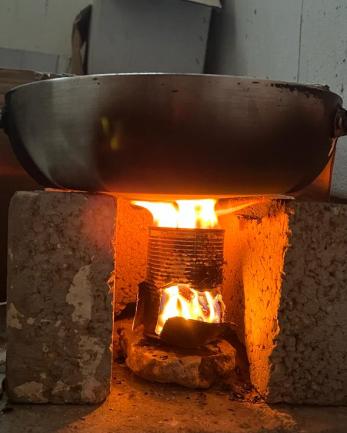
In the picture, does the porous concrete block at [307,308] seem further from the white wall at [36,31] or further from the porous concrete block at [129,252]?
the white wall at [36,31]

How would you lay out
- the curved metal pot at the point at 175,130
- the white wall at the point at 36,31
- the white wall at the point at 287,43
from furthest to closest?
the white wall at the point at 36,31 < the white wall at the point at 287,43 < the curved metal pot at the point at 175,130

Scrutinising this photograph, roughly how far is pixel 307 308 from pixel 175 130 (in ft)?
1.32

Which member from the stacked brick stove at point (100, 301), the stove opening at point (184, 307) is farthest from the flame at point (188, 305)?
the stacked brick stove at point (100, 301)

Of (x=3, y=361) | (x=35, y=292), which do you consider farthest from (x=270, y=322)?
(x=3, y=361)

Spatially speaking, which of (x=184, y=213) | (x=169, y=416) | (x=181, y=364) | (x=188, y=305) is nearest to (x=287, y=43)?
(x=184, y=213)

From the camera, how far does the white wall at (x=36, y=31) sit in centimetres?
195

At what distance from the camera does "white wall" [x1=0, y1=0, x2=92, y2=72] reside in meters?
1.95

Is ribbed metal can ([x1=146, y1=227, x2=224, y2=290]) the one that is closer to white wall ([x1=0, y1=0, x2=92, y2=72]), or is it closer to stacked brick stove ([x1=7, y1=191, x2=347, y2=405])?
stacked brick stove ([x1=7, y1=191, x2=347, y2=405])

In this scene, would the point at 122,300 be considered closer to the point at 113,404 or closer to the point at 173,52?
the point at 113,404

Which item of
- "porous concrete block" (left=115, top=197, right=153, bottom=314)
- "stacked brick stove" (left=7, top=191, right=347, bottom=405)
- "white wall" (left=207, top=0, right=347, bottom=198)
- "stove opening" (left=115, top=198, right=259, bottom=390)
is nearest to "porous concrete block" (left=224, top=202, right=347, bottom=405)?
"stacked brick stove" (left=7, top=191, right=347, bottom=405)

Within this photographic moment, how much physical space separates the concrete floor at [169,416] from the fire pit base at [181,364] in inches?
1.0

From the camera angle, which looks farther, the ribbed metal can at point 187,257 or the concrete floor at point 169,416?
the ribbed metal can at point 187,257

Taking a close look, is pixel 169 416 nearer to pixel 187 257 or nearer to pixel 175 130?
pixel 187 257

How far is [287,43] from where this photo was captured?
53.4 inches
